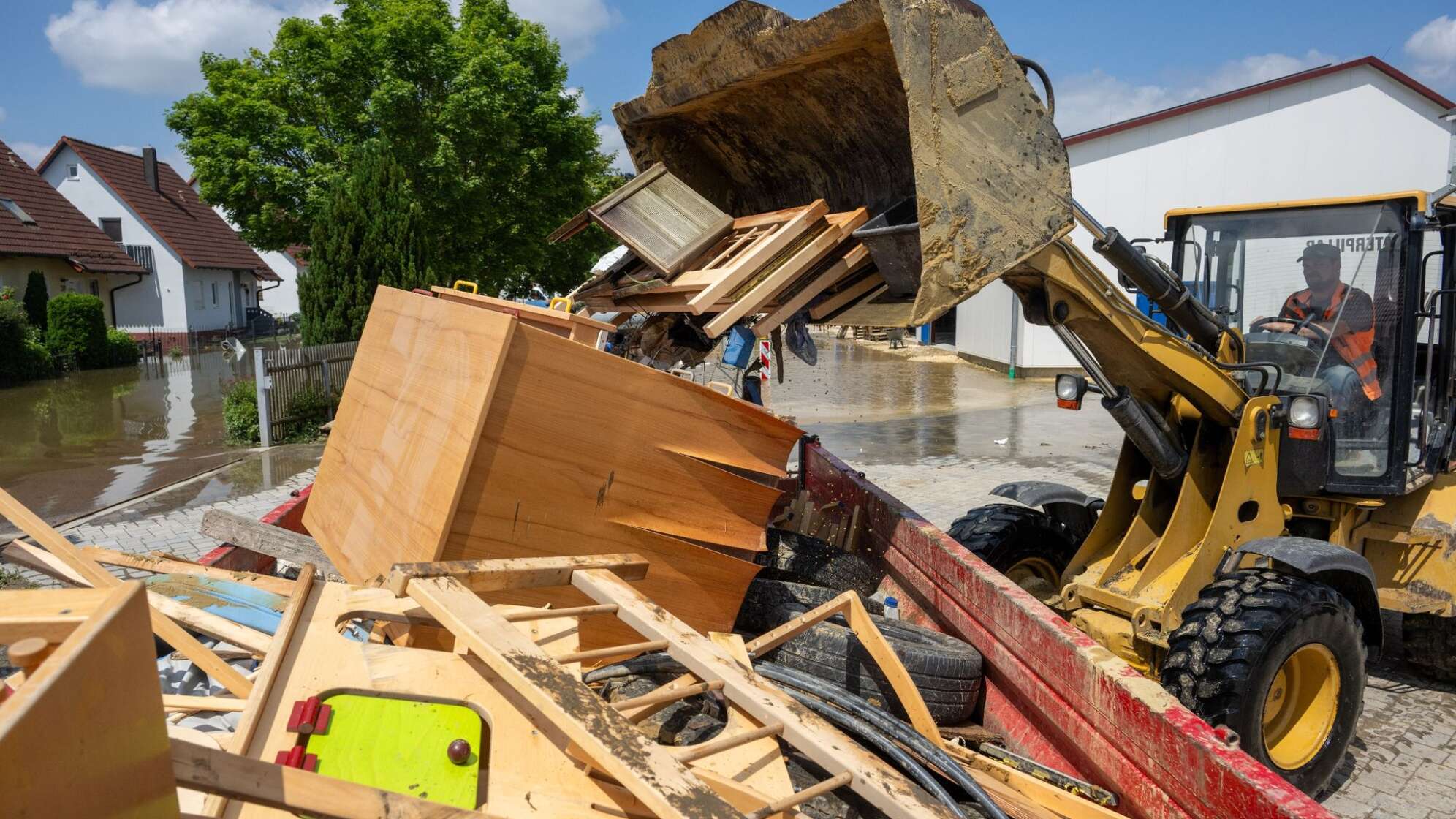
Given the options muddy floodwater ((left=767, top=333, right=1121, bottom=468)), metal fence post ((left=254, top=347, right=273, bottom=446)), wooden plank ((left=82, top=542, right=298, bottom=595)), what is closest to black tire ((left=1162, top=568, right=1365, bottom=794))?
wooden plank ((left=82, top=542, right=298, bottom=595))

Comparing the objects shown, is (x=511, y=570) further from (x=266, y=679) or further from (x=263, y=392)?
(x=263, y=392)

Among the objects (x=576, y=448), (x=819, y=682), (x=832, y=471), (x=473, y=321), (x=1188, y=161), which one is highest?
(x=1188, y=161)

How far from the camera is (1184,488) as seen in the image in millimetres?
4316

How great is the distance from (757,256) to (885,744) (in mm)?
1614

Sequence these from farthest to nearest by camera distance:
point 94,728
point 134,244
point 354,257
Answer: point 134,244 < point 354,257 < point 94,728

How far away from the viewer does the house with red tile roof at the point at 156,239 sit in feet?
103

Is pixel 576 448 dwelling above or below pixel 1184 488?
above

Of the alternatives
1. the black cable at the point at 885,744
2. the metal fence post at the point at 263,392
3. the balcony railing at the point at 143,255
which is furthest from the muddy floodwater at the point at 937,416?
the balcony railing at the point at 143,255

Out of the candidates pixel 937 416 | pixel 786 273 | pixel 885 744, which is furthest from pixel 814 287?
pixel 937 416

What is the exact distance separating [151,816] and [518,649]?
1.01 meters

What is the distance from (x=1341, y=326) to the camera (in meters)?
4.60

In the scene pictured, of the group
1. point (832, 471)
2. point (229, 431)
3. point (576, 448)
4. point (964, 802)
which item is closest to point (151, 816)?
point (576, 448)

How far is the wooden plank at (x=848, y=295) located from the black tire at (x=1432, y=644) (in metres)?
3.75

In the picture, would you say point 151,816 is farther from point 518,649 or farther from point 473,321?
point 473,321
